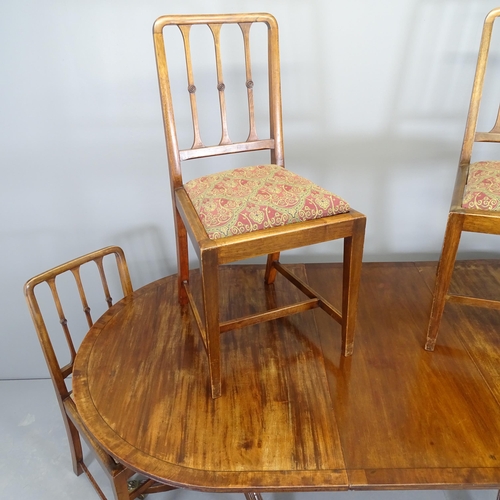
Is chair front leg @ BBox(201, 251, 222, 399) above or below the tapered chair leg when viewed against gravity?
above

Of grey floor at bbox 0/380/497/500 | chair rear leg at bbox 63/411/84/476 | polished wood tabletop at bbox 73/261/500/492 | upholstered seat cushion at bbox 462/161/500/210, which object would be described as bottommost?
grey floor at bbox 0/380/497/500

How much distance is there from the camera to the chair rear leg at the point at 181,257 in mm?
1256

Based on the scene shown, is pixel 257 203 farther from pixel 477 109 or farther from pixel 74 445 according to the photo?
pixel 74 445

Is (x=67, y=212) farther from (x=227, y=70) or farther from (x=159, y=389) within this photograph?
(x=159, y=389)

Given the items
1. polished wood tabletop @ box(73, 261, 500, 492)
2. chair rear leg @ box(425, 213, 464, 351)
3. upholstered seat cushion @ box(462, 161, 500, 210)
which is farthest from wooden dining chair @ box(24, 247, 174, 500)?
upholstered seat cushion @ box(462, 161, 500, 210)

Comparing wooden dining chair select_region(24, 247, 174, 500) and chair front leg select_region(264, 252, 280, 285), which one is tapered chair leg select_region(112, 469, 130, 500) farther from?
chair front leg select_region(264, 252, 280, 285)

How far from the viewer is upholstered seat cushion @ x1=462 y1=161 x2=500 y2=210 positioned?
3.48 feet

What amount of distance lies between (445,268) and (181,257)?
0.73 meters

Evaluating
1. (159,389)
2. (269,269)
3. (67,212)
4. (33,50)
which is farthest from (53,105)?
(159,389)

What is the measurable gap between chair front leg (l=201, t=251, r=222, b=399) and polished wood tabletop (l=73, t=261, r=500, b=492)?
0.06 meters

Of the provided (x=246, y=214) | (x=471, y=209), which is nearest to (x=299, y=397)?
(x=246, y=214)

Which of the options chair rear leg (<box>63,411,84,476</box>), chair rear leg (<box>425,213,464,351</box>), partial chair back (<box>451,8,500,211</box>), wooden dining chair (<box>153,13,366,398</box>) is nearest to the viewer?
wooden dining chair (<box>153,13,366,398</box>)

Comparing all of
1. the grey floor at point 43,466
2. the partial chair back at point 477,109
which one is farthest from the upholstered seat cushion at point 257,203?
the grey floor at point 43,466

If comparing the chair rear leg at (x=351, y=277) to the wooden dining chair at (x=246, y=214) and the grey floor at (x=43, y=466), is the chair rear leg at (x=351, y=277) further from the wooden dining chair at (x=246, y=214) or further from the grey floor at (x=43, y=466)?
the grey floor at (x=43, y=466)
